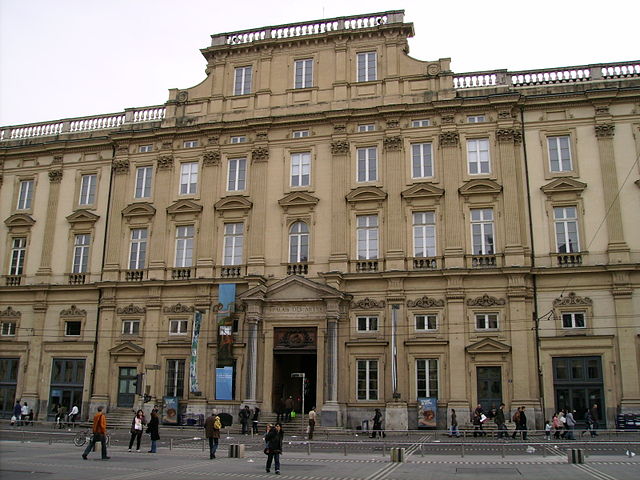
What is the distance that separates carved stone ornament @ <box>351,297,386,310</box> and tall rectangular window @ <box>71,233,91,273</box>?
18791 mm

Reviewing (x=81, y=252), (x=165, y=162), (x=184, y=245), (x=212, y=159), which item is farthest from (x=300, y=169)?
(x=81, y=252)

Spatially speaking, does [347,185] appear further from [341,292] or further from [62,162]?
[62,162]

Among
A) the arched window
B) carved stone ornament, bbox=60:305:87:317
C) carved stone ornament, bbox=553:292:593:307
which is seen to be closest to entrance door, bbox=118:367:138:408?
carved stone ornament, bbox=60:305:87:317

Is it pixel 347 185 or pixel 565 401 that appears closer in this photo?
pixel 565 401

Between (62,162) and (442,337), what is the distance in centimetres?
2925

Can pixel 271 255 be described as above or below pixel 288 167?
below

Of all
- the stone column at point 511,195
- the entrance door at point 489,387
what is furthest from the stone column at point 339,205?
the entrance door at point 489,387

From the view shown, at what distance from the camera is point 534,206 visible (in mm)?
37562

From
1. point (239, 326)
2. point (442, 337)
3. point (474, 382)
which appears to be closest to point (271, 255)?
point (239, 326)

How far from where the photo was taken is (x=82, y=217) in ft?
146

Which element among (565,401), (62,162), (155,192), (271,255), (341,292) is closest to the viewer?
(565,401)

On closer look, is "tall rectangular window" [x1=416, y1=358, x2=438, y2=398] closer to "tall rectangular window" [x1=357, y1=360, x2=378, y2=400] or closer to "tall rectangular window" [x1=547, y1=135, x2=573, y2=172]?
"tall rectangular window" [x1=357, y1=360, x2=378, y2=400]

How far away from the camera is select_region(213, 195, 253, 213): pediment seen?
41128 millimetres

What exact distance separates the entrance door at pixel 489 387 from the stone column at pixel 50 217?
2892cm
